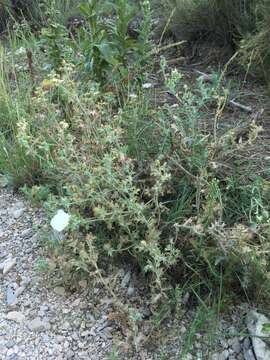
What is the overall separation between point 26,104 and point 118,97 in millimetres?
594

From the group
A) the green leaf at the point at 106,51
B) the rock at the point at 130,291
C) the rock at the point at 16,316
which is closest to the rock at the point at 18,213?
the rock at the point at 16,316

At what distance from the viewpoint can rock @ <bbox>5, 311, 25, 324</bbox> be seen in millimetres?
1919

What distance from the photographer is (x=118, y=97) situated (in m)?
2.62

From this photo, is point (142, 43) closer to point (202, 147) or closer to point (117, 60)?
point (117, 60)

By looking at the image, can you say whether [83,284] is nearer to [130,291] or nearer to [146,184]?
[130,291]

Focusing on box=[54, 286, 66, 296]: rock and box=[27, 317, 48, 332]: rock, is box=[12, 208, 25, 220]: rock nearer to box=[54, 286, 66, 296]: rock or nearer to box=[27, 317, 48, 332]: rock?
box=[54, 286, 66, 296]: rock

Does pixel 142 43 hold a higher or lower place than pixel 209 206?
higher

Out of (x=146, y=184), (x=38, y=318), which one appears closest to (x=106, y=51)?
(x=146, y=184)

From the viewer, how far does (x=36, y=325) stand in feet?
6.16

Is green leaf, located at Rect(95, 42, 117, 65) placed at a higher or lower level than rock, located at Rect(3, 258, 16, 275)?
higher

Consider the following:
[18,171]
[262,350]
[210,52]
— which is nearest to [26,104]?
[18,171]

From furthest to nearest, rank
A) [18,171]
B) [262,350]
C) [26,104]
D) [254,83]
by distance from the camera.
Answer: [254,83] < [26,104] < [18,171] < [262,350]

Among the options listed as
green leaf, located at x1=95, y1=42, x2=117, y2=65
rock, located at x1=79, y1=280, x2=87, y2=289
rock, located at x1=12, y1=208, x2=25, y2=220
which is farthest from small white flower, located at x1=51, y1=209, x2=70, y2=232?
green leaf, located at x1=95, y1=42, x2=117, y2=65

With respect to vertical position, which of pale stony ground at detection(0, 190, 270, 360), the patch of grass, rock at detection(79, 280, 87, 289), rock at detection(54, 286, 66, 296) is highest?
the patch of grass
